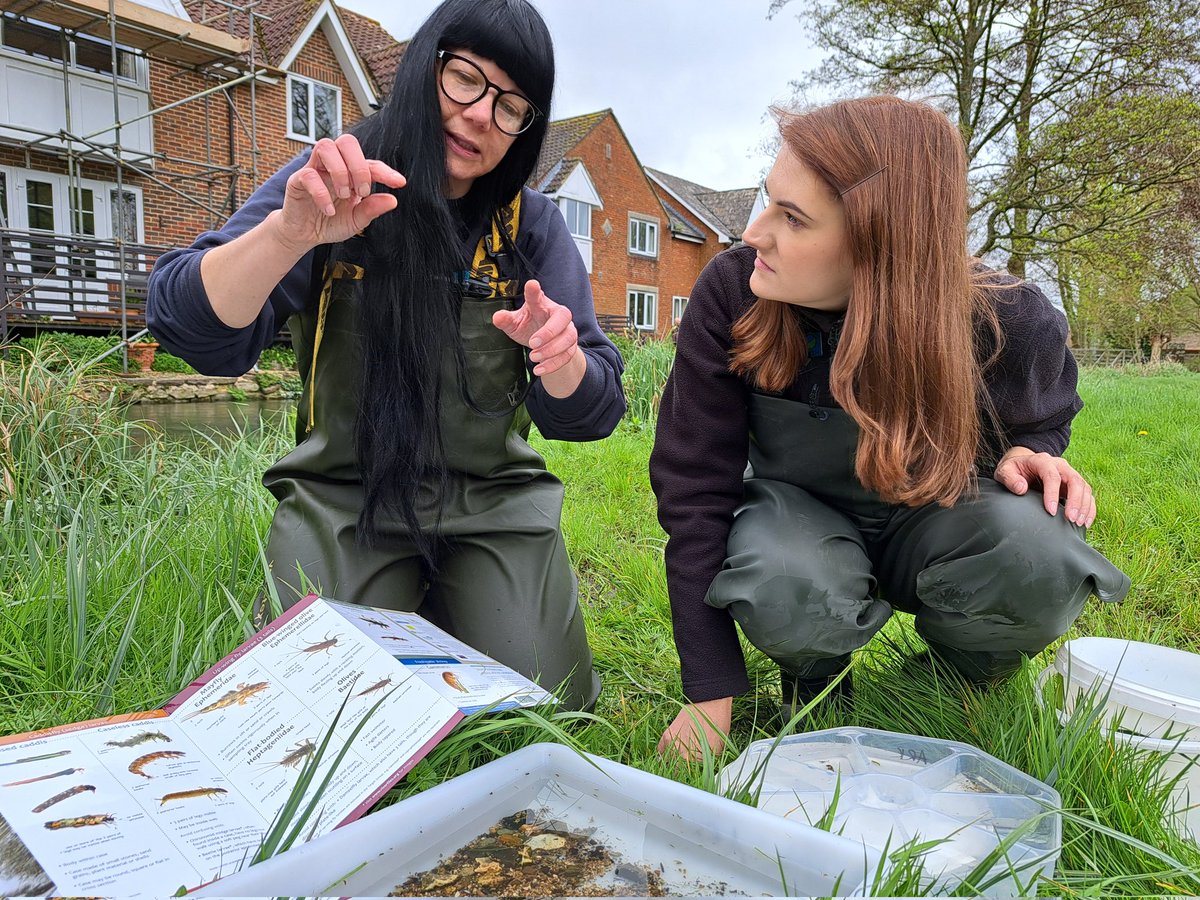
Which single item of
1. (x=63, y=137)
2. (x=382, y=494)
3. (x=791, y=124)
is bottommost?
(x=382, y=494)

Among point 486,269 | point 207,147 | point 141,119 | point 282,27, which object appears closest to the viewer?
point 486,269

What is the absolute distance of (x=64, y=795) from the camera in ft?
3.30

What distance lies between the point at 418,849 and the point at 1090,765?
3.37ft

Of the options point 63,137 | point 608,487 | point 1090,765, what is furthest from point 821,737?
point 63,137

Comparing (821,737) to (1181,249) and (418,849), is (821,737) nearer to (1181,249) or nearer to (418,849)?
(418,849)

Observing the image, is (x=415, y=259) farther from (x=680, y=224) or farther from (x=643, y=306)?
(x=680, y=224)

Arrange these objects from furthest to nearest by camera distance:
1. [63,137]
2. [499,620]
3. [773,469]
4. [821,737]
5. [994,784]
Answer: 1. [63,137]
2. [499,620]
3. [773,469]
4. [821,737]
5. [994,784]

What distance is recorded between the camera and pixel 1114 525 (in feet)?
9.25

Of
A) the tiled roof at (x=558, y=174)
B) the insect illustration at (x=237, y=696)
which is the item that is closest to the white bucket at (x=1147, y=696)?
the insect illustration at (x=237, y=696)

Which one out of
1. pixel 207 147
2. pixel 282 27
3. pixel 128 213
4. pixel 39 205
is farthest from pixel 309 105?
pixel 39 205

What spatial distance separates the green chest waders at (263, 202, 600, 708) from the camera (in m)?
1.75

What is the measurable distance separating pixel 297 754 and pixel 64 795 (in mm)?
275

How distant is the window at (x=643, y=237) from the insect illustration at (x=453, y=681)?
954 inches

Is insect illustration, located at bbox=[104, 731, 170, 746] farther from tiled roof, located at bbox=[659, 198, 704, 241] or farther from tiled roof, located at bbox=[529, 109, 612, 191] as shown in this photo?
tiled roof, located at bbox=[659, 198, 704, 241]
